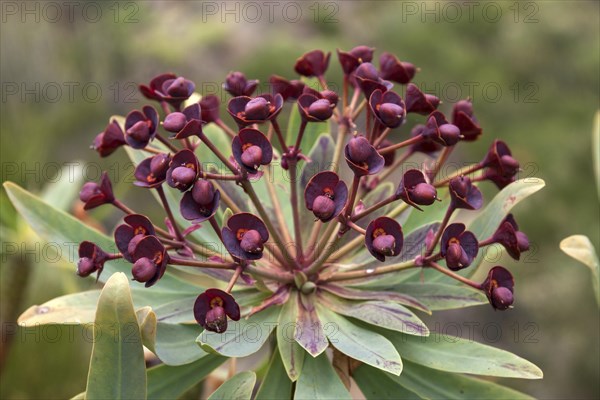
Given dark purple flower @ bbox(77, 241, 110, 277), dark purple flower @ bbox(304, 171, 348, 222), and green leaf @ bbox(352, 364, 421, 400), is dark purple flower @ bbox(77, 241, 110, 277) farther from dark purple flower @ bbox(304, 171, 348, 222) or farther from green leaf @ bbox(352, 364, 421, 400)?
green leaf @ bbox(352, 364, 421, 400)

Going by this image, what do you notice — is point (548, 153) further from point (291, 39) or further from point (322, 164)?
point (322, 164)

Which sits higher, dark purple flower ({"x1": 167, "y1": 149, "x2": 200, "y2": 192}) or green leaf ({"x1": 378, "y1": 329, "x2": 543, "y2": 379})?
dark purple flower ({"x1": 167, "y1": 149, "x2": 200, "y2": 192})

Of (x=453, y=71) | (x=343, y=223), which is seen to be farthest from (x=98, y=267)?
(x=453, y=71)

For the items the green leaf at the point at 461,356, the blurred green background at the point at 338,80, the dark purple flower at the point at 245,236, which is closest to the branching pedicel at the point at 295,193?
the dark purple flower at the point at 245,236

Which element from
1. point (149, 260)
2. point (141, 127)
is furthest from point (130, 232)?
point (141, 127)

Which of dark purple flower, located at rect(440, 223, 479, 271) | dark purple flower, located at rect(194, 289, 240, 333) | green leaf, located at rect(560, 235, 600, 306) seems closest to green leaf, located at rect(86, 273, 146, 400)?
dark purple flower, located at rect(194, 289, 240, 333)

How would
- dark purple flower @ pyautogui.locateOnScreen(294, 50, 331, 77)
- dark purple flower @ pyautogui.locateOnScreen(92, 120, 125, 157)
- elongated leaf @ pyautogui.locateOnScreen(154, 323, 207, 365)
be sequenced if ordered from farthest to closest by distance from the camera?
1. dark purple flower @ pyautogui.locateOnScreen(294, 50, 331, 77)
2. dark purple flower @ pyautogui.locateOnScreen(92, 120, 125, 157)
3. elongated leaf @ pyautogui.locateOnScreen(154, 323, 207, 365)

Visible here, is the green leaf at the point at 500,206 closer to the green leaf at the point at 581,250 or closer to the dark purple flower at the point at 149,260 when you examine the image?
the green leaf at the point at 581,250

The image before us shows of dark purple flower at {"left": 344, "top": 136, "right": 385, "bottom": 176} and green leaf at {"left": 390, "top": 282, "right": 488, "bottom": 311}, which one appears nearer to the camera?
dark purple flower at {"left": 344, "top": 136, "right": 385, "bottom": 176}
